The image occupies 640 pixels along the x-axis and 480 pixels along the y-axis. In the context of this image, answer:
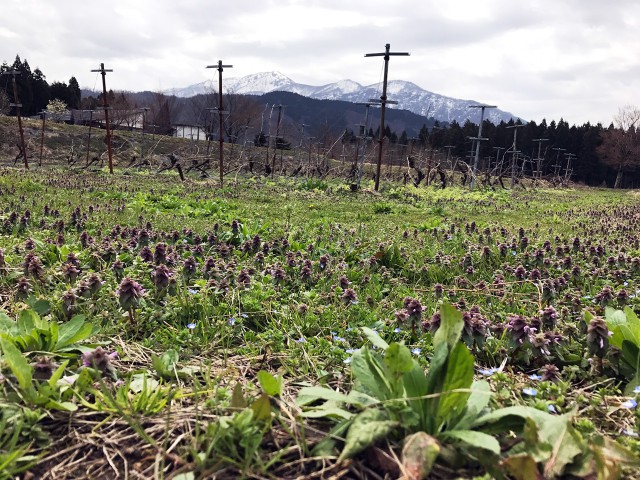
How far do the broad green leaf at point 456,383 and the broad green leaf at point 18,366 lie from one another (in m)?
1.81

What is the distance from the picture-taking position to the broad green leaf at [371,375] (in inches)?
77.8

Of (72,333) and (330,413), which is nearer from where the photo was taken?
(330,413)

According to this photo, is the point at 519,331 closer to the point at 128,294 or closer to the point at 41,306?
the point at 128,294

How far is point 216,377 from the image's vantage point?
8.07 feet

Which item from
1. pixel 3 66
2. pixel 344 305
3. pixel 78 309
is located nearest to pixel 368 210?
pixel 344 305

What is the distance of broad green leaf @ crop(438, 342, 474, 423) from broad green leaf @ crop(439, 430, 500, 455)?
0.25ft

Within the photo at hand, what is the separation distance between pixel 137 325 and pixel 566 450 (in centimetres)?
275

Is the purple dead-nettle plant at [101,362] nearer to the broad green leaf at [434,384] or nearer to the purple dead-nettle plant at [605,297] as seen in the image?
the broad green leaf at [434,384]

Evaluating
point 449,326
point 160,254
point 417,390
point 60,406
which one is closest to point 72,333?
point 60,406

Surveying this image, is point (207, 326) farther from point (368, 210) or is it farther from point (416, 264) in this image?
point (368, 210)

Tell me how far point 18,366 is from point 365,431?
1.56m

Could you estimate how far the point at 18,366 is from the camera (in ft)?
6.45

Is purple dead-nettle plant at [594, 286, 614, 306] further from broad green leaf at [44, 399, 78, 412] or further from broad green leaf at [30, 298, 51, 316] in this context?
broad green leaf at [30, 298, 51, 316]

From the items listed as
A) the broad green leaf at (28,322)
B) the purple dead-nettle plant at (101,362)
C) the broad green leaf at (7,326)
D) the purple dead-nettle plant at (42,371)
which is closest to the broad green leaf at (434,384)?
the purple dead-nettle plant at (101,362)
